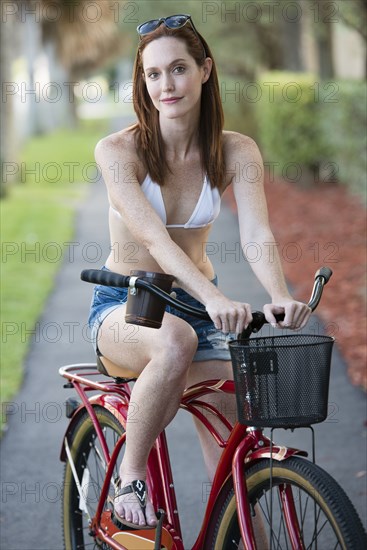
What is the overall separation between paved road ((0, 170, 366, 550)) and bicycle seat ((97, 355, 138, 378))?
1.35 metres

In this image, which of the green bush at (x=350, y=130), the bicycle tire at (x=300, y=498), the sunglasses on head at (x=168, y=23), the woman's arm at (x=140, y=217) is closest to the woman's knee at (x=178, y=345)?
the woman's arm at (x=140, y=217)

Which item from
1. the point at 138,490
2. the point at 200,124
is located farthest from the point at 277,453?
the point at 200,124

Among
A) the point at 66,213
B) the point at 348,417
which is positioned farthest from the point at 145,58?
the point at 66,213

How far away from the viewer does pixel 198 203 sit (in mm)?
3500

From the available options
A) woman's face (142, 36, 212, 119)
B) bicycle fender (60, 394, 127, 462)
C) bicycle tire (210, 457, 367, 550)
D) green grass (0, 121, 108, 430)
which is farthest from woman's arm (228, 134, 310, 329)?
green grass (0, 121, 108, 430)

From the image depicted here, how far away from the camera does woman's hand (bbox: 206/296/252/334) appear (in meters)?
2.97

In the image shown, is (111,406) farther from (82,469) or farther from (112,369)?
(82,469)

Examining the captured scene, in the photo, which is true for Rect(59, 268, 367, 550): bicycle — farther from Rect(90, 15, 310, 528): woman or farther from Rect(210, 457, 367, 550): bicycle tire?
Rect(90, 15, 310, 528): woman

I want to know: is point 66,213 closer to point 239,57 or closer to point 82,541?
point 239,57

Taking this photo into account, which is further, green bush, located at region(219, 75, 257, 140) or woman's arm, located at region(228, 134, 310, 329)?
green bush, located at region(219, 75, 257, 140)

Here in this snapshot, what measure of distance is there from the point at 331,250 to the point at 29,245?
173 inches

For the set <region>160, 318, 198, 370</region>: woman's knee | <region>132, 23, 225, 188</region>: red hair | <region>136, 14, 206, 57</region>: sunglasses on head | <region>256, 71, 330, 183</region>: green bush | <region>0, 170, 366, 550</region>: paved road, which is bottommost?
<region>0, 170, 366, 550</region>: paved road

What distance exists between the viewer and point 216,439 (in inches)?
133

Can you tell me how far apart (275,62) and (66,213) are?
1130 cm
